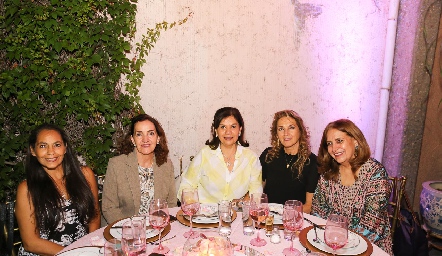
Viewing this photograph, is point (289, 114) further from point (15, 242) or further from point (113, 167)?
point (15, 242)

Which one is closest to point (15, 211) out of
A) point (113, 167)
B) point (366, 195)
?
point (113, 167)

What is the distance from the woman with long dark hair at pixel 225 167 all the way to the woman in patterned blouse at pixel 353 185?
2.01 feet

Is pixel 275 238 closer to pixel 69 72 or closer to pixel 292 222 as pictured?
pixel 292 222

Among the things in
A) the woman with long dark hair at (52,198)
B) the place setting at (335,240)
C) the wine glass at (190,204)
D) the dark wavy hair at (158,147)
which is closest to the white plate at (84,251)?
the wine glass at (190,204)

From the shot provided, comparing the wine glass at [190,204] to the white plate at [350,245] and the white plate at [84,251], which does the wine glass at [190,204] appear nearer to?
the white plate at [84,251]

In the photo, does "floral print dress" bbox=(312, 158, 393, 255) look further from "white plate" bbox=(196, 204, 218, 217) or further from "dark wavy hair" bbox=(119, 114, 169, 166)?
"dark wavy hair" bbox=(119, 114, 169, 166)

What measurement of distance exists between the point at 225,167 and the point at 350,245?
1.40 m

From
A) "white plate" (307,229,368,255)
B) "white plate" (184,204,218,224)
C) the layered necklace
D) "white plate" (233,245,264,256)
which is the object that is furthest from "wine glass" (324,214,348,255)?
the layered necklace

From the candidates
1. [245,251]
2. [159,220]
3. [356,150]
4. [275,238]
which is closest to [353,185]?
[356,150]

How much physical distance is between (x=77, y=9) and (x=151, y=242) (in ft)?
7.63

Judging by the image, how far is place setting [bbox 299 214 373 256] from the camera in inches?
65.1

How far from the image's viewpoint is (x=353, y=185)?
8.40 feet

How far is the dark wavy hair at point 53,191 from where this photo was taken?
2.32 metres

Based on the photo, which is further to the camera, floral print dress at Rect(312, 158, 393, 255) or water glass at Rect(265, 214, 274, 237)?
floral print dress at Rect(312, 158, 393, 255)
